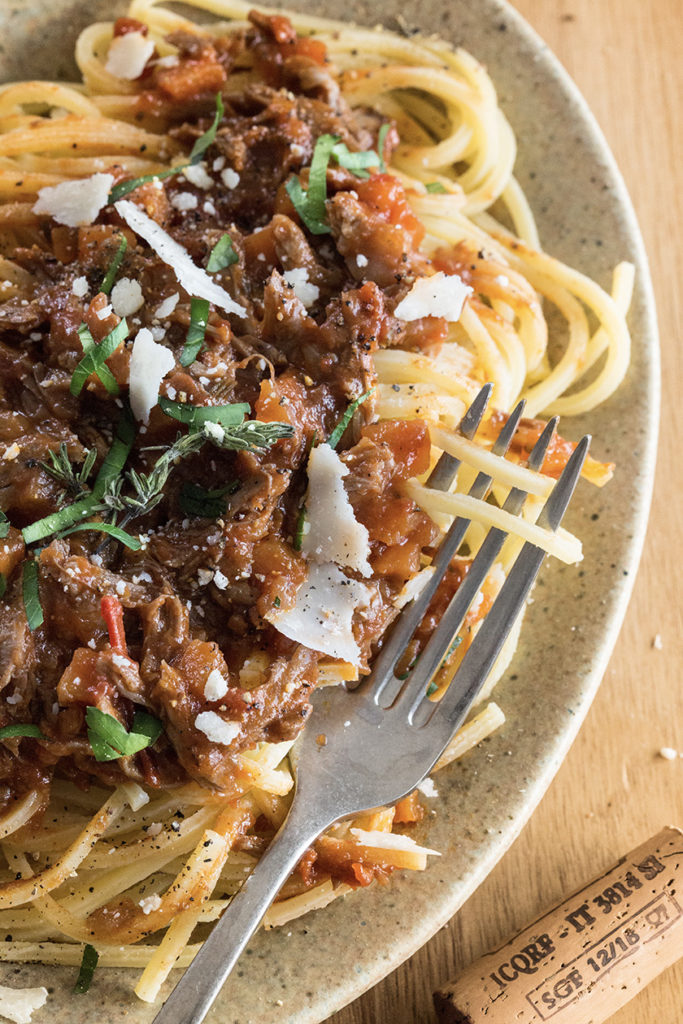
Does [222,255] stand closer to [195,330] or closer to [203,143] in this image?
[195,330]

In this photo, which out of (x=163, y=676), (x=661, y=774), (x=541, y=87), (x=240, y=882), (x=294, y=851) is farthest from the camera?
(x=541, y=87)

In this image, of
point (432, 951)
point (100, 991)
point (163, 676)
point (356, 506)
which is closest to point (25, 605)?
point (163, 676)

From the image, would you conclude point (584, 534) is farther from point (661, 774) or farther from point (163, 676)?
point (163, 676)

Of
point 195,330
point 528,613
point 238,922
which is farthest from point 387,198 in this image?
point 238,922

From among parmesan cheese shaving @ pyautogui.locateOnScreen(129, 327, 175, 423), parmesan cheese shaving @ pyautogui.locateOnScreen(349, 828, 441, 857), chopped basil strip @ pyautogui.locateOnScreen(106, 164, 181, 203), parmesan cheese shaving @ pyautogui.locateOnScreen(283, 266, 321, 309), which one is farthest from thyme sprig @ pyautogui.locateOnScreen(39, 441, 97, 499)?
parmesan cheese shaving @ pyautogui.locateOnScreen(349, 828, 441, 857)

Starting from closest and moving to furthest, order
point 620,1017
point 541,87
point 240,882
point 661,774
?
1. point 240,882
2. point 620,1017
3. point 661,774
4. point 541,87

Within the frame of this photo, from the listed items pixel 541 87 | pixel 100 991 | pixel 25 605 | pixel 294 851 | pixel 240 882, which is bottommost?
pixel 100 991
